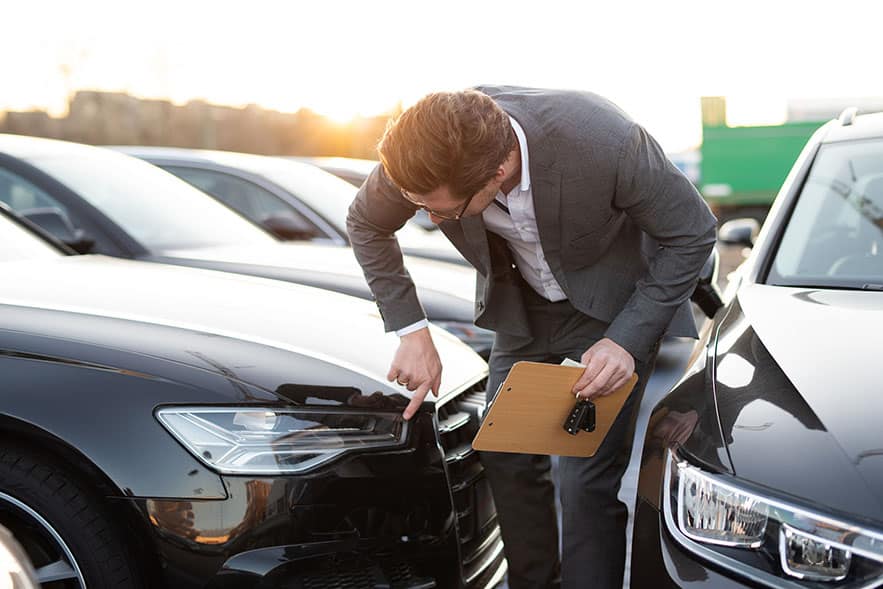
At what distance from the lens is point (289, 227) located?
664 centimetres

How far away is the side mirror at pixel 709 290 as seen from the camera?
9.55ft

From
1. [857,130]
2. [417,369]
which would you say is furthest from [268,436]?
[857,130]

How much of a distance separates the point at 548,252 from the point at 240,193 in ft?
14.6

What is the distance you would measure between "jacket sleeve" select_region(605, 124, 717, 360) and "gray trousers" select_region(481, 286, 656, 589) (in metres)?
0.23

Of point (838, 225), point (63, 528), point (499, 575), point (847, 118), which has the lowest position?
point (499, 575)

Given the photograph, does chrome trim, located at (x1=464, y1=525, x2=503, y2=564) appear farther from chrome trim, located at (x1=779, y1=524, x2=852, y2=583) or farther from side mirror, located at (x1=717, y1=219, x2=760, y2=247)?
side mirror, located at (x1=717, y1=219, x2=760, y2=247)

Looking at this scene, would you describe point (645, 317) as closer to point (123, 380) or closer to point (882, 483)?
point (882, 483)

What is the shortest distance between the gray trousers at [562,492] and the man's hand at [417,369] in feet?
0.98

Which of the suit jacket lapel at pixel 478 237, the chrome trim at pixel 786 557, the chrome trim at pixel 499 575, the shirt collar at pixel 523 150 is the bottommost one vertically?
the chrome trim at pixel 499 575

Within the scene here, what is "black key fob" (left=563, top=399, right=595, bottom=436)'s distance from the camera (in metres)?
2.40

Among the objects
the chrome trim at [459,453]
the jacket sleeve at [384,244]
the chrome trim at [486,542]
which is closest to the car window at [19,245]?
the jacket sleeve at [384,244]

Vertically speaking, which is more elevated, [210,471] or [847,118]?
[847,118]

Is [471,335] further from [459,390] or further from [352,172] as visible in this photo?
[352,172]

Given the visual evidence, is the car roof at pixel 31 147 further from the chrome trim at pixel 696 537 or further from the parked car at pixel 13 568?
the chrome trim at pixel 696 537
